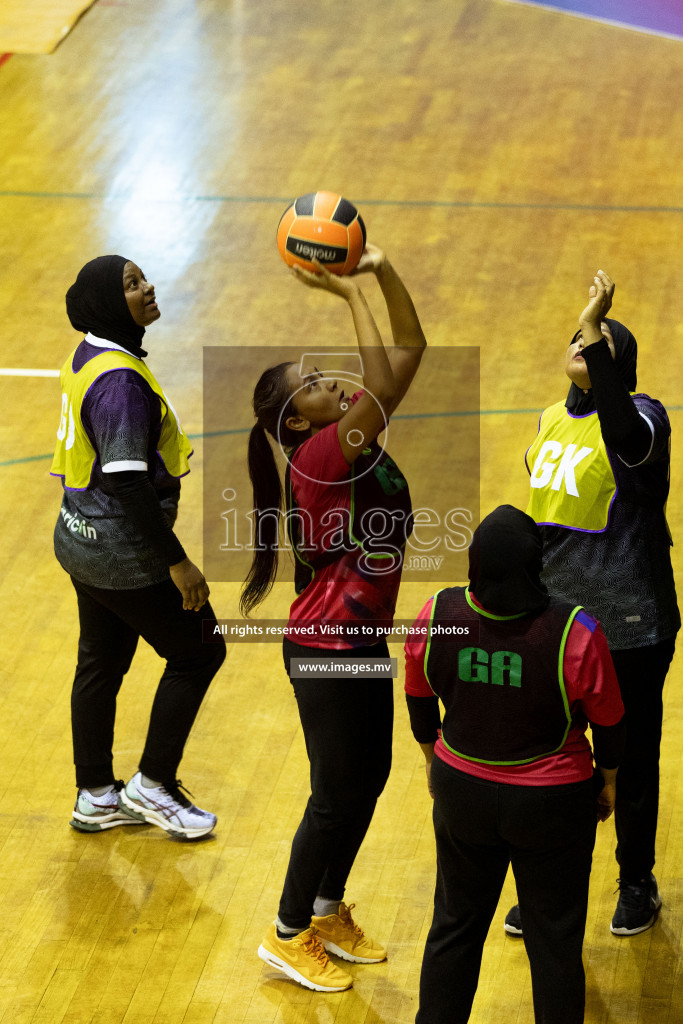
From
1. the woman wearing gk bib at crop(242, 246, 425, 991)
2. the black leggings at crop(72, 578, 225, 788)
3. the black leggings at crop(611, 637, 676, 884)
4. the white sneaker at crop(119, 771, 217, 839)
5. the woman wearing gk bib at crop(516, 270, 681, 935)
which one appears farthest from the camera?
the white sneaker at crop(119, 771, 217, 839)

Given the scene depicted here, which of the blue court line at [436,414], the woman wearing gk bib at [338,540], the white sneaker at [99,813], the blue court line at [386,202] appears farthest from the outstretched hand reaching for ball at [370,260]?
the blue court line at [386,202]

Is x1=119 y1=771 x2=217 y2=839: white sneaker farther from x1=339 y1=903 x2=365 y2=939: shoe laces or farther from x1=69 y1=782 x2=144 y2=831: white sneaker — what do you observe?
x1=339 y1=903 x2=365 y2=939: shoe laces

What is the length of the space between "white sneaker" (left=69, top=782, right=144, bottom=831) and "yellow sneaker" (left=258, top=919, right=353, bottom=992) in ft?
2.93

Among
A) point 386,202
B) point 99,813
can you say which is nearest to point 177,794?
point 99,813

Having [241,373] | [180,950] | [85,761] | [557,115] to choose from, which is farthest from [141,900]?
[557,115]

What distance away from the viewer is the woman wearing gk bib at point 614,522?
349 cm

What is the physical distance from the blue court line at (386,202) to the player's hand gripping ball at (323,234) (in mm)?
5612

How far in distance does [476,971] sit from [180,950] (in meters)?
1.10

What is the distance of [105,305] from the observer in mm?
4000

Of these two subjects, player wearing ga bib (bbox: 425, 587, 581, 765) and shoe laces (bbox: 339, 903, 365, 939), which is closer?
player wearing ga bib (bbox: 425, 587, 581, 765)

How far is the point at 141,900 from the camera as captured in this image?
409 cm

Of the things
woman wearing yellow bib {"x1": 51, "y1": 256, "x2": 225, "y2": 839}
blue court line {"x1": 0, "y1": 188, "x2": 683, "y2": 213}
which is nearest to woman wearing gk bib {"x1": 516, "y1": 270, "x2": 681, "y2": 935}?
woman wearing yellow bib {"x1": 51, "y1": 256, "x2": 225, "y2": 839}

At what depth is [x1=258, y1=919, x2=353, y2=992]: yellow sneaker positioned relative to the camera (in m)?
3.71

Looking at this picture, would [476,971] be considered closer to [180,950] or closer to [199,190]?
[180,950]
